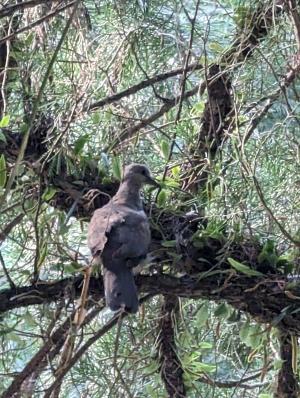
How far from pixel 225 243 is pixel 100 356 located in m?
0.53

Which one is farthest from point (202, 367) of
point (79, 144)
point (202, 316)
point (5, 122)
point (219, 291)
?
point (5, 122)

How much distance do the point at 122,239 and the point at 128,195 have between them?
0.33 ft

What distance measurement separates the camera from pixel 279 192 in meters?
1.79

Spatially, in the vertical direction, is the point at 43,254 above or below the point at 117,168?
below

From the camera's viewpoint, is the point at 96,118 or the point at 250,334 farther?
the point at 96,118

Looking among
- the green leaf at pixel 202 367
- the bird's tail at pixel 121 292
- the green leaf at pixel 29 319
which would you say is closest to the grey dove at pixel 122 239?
the bird's tail at pixel 121 292

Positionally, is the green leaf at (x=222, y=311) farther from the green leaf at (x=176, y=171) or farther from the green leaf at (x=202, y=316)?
the green leaf at (x=176, y=171)

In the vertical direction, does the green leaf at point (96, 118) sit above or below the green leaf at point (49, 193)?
above

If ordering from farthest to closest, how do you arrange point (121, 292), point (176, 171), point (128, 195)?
point (176, 171) → point (128, 195) → point (121, 292)

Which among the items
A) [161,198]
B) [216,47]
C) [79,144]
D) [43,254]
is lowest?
[43,254]

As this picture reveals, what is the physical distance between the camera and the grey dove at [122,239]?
1.59 meters

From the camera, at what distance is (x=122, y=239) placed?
1.74m

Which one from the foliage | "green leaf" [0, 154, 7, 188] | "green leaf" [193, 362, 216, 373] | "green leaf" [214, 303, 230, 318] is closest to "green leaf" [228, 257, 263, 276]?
the foliage

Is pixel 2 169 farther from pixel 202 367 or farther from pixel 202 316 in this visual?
pixel 202 367
